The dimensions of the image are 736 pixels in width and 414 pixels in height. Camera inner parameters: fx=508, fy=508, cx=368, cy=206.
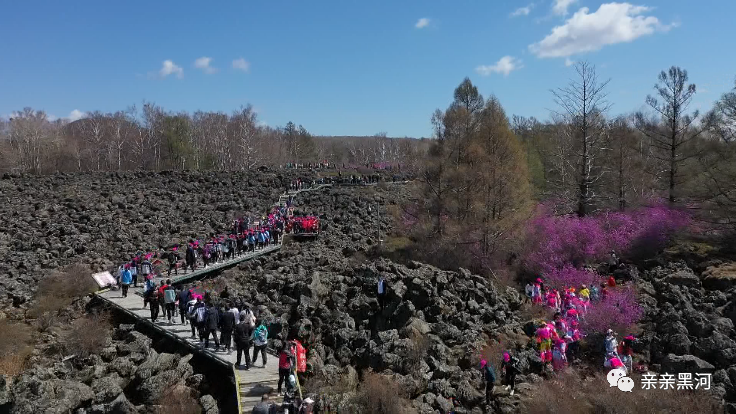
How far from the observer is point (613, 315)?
17969mm

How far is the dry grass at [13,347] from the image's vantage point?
17172mm

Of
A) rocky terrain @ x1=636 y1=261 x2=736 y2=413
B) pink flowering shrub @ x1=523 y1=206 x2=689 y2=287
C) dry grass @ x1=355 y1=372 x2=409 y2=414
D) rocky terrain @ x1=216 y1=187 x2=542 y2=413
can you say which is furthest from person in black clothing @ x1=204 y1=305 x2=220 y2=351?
pink flowering shrub @ x1=523 y1=206 x2=689 y2=287

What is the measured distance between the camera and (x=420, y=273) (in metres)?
21.7

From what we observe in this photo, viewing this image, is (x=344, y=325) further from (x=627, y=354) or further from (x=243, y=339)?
(x=627, y=354)

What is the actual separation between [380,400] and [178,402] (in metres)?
5.46

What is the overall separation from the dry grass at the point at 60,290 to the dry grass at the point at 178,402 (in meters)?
11.8

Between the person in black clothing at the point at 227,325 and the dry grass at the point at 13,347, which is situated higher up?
the person in black clothing at the point at 227,325

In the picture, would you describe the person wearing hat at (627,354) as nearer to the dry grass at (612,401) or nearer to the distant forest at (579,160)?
the dry grass at (612,401)

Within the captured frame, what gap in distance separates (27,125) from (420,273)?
6832 centimetres

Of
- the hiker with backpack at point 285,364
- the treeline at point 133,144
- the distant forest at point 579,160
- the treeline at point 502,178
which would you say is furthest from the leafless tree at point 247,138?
the hiker with backpack at point 285,364

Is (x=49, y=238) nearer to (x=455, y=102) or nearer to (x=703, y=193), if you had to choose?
(x=455, y=102)

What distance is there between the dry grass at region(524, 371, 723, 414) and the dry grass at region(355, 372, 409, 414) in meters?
3.21

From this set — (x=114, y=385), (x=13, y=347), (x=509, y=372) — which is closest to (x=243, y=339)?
(x=114, y=385)

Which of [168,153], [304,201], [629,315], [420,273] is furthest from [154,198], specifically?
[629,315]
